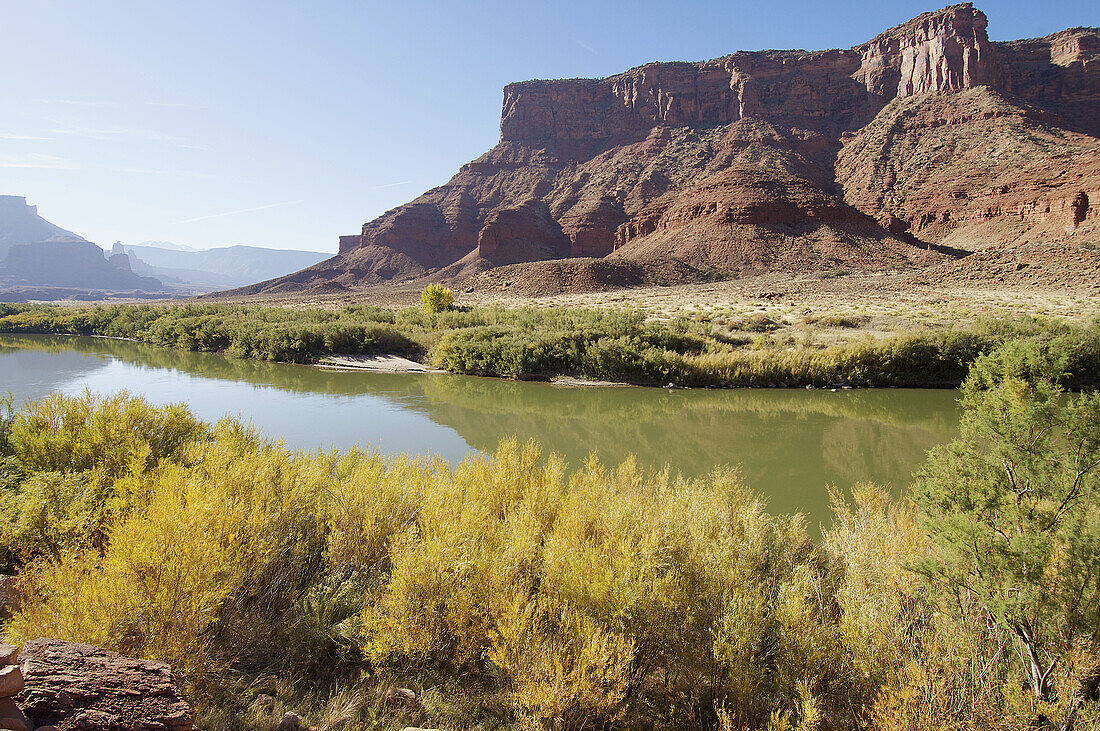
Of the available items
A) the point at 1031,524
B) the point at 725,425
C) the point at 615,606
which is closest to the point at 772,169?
the point at 725,425

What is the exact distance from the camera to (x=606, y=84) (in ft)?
355

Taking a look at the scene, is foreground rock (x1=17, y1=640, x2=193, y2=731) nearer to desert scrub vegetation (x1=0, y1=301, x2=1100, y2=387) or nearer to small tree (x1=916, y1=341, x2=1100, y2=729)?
small tree (x1=916, y1=341, x2=1100, y2=729)

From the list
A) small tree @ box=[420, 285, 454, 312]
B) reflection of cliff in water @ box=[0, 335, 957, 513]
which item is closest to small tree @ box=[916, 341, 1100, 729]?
reflection of cliff in water @ box=[0, 335, 957, 513]

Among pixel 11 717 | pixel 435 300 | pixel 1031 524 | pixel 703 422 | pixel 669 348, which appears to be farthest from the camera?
pixel 435 300

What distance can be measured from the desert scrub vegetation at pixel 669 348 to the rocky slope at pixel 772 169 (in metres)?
27.9

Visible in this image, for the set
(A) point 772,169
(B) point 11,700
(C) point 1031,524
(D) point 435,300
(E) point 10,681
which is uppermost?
(A) point 772,169

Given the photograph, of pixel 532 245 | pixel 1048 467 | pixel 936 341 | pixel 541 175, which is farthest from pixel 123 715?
pixel 541 175

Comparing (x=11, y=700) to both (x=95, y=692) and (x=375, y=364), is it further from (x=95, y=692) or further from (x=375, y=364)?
(x=375, y=364)

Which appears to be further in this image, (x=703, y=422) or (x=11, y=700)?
(x=703, y=422)

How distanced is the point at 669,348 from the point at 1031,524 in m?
18.9

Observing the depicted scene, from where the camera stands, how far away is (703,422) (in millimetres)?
15461

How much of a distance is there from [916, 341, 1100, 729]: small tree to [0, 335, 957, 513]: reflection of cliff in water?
5667 mm

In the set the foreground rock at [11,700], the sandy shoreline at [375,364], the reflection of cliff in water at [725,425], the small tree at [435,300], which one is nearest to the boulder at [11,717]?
the foreground rock at [11,700]

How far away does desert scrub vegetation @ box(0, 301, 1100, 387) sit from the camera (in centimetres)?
1936
